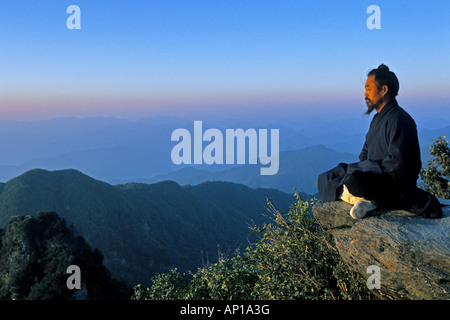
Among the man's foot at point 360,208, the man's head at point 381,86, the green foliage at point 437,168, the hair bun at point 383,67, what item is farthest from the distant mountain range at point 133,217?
the hair bun at point 383,67

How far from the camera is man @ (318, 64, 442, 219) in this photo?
5434mm

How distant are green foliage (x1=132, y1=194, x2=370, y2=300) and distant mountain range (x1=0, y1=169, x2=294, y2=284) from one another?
5171 cm

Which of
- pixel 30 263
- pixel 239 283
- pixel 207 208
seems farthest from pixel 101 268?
pixel 207 208

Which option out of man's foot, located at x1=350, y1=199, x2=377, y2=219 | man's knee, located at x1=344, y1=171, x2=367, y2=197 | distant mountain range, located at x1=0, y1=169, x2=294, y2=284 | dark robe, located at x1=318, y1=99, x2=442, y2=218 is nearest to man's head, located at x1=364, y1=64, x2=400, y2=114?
dark robe, located at x1=318, y1=99, x2=442, y2=218

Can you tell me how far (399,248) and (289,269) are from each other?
2219mm

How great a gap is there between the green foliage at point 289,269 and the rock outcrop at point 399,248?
0.76 m

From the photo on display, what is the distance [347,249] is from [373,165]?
132cm

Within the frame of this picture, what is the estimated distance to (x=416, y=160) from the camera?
5.55 metres

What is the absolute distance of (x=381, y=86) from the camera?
5.84 meters

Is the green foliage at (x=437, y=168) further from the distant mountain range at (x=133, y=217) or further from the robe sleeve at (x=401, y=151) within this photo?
the distant mountain range at (x=133, y=217)

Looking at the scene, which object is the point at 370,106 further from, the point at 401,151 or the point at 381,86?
the point at 401,151

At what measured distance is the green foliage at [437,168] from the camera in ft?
58.2
